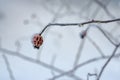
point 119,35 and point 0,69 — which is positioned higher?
point 119,35

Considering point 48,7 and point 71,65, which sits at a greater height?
point 48,7

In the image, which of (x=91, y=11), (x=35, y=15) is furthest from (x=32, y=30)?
(x=91, y=11)

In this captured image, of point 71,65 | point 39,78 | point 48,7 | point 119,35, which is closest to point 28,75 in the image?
point 39,78

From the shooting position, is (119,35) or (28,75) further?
(119,35)

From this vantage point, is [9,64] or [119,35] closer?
[9,64]

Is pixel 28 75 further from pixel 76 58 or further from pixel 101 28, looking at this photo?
pixel 101 28

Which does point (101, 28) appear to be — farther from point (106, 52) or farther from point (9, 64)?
point (9, 64)

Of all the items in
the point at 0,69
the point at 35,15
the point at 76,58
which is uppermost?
the point at 35,15

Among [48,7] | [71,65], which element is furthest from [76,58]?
[48,7]
